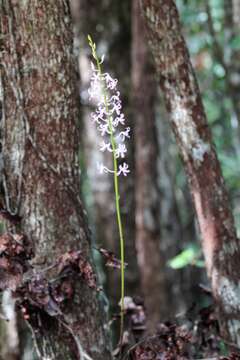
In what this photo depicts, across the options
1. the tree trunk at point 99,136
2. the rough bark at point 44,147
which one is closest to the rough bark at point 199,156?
the rough bark at point 44,147

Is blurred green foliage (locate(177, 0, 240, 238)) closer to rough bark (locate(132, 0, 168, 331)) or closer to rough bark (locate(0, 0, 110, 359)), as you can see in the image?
rough bark (locate(132, 0, 168, 331))

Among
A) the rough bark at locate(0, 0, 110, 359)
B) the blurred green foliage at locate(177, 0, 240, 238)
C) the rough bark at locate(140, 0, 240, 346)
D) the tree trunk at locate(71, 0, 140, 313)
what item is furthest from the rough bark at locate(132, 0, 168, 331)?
the rough bark at locate(0, 0, 110, 359)

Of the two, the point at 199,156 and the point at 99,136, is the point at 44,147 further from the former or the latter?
the point at 99,136

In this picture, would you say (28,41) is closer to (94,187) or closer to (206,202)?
(206,202)

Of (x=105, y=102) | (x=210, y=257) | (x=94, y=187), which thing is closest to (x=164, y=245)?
(x=94, y=187)

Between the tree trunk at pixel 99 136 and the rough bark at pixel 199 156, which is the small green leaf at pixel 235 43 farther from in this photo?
the rough bark at pixel 199 156

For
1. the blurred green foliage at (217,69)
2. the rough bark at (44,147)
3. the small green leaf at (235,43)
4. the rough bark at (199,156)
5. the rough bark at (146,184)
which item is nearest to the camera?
the rough bark at (44,147)

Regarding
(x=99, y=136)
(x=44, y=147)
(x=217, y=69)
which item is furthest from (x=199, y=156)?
(x=217, y=69)
